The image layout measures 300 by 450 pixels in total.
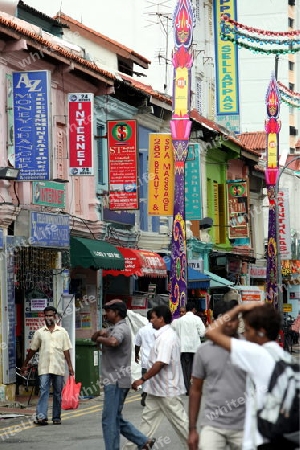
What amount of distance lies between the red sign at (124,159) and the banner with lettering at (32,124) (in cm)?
483

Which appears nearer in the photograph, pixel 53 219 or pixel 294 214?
pixel 53 219

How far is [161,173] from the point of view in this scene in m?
29.6

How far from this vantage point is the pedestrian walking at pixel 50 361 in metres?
18.0

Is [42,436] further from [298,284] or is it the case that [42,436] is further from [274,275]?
[298,284]

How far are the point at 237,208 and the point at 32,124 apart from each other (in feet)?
68.6

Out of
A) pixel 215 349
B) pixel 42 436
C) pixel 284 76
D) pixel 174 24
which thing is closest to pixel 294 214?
pixel 284 76

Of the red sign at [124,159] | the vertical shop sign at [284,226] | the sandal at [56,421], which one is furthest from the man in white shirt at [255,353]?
the vertical shop sign at [284,226]

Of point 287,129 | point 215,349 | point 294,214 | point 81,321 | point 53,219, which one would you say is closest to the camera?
point 215,349

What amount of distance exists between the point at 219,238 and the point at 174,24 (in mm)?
17565

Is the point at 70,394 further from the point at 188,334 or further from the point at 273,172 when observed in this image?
the point at 273,172

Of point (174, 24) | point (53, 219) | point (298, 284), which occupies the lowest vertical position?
point (298, 284)

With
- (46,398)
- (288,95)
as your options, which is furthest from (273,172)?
(46,398)

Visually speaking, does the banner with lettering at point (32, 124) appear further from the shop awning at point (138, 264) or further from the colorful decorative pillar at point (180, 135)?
the shop awning at point (138, 264)

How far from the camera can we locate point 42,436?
16.5 meters
